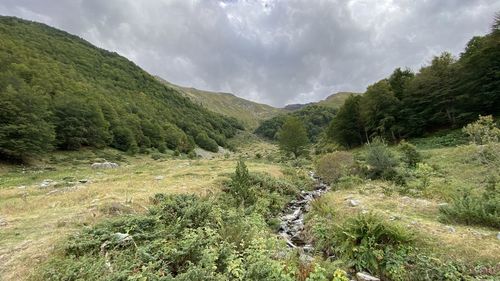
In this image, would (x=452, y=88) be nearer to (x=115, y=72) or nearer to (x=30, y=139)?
(x=30, y=139)

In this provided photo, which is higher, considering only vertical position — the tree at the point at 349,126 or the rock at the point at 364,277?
the tree at the point at 349,126

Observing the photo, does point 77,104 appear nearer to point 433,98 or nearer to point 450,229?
point 450,229

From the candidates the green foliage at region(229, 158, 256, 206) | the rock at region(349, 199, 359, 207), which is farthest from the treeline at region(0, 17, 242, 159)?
the rock at region(349, 199, 359, 207)

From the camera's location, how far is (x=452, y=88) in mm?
37438

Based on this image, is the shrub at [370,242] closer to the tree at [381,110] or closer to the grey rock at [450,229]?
the grey rock at [450,229]

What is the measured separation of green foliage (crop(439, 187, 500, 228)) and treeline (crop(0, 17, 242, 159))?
3836 centimetres

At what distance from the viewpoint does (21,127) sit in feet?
107

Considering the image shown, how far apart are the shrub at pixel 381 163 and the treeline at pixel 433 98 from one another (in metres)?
22.0

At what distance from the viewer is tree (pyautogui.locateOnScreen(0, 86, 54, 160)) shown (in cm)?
3059

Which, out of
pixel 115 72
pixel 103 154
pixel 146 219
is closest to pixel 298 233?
pixel 146 219

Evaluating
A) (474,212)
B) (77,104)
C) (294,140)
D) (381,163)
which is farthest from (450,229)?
(77,104)

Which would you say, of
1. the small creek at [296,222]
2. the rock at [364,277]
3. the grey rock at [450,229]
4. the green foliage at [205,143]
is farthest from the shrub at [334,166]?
the green foliage at [205,143]

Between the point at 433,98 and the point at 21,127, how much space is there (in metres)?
52.9

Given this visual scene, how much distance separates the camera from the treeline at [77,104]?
3428 cm
